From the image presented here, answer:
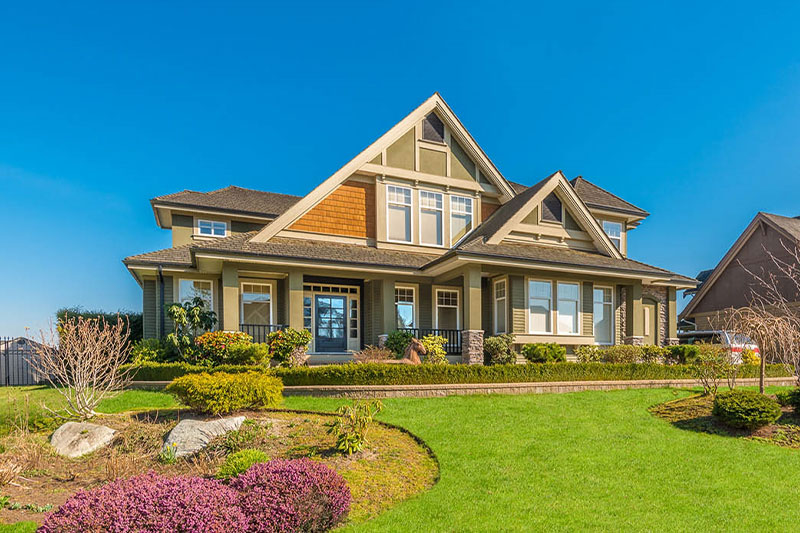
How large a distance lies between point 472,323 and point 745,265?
22.1 metres

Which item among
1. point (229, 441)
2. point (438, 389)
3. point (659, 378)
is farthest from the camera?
point (659, 378)

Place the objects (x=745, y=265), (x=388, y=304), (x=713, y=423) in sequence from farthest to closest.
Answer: (x=745, y=265) → (x=388, y=304) → (x=713, y=423)

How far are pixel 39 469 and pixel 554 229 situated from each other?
A: 671 inches

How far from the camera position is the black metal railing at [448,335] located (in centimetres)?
1825

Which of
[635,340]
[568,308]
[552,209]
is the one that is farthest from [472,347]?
[635,340]

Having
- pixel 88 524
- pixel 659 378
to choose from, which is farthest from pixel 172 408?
pixel 659 378

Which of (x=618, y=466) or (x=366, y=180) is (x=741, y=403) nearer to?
(x=618, y=466)

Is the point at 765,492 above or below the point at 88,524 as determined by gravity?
below

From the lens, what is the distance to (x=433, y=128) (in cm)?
2023

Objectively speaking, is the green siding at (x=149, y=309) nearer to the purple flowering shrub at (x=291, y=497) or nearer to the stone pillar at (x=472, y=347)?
the stone pillar at (x=472, y=347)

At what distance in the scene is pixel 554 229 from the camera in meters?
19.5

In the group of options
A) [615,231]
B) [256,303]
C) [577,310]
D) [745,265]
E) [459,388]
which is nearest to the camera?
[459,388]

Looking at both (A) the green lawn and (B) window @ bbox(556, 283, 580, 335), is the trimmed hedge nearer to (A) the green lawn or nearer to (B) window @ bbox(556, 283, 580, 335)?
(A) the green lawn

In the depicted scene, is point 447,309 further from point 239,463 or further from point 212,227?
point 239,463
